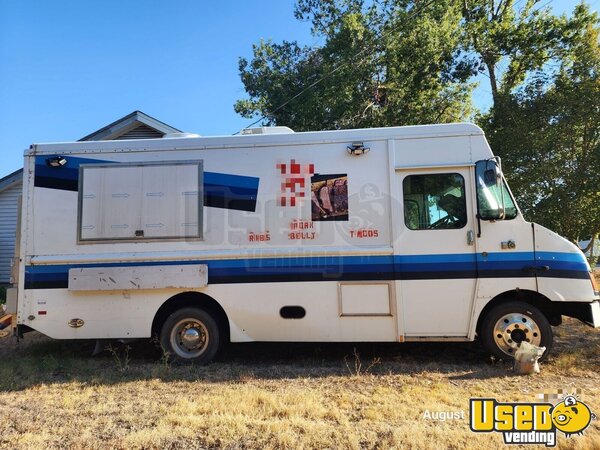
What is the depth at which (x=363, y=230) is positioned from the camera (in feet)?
18.4

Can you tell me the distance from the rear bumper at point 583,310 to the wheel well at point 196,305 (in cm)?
425

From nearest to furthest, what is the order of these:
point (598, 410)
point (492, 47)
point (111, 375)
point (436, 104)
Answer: point (598, 410), point (111, 375), point (492, 47), point (436, 104)

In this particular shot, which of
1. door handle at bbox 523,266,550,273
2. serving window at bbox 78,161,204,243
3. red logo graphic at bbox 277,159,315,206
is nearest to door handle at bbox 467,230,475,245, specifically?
door handle at bbox 523,266,550,273

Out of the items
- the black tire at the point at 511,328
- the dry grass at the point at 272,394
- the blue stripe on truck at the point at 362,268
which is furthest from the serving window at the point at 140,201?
the black tire at the point at 511,328

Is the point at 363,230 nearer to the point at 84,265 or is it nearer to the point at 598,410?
the point at 598,410

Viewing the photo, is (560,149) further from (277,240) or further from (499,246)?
(277,240)

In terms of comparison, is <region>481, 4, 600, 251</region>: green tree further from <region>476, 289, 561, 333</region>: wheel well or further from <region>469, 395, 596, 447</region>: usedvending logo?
<region>469, 395, 596, 447</region>: usedvending logo

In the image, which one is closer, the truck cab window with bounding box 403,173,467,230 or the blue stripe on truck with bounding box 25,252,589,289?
the blue stripe on truck with bounding box 25,252,589,289

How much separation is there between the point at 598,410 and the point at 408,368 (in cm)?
202

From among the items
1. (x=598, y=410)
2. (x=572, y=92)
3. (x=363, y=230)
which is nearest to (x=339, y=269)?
(x=363, y=230)

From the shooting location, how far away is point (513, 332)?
5465 mm

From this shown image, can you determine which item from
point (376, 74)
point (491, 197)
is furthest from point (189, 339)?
point (376, 74)

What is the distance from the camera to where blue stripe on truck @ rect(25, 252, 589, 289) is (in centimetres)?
538

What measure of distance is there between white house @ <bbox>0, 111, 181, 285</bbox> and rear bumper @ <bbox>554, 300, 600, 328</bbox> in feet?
34.3
